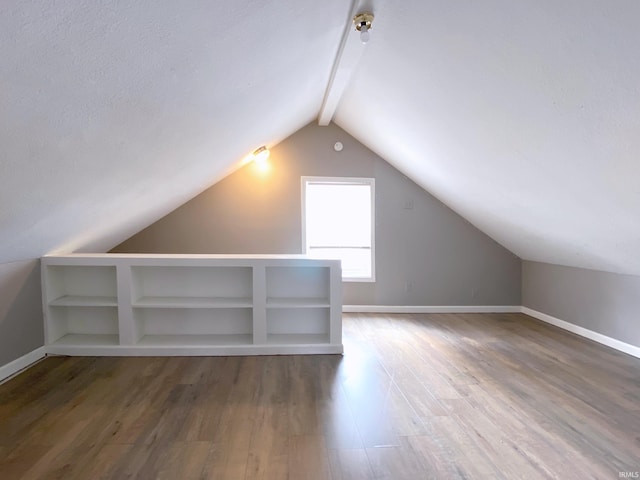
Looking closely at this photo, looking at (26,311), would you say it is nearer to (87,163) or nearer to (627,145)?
(87,163)

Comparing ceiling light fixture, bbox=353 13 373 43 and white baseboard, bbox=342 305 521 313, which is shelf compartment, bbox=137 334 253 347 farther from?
ceiling light fixture, bbox=353 13 373 43

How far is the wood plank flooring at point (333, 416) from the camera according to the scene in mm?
1684

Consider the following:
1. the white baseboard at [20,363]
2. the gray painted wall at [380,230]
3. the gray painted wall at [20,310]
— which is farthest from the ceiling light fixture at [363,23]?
the white baseboard at [20,363]

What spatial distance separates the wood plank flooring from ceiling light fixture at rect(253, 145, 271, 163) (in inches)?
99.5

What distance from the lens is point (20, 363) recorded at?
2775 mm

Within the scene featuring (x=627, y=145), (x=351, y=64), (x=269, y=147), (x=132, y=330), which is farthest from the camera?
(x=269, y=147)

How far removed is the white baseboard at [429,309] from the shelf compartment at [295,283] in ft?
4.80

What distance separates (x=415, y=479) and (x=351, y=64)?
2865mm

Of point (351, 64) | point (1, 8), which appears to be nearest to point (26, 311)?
point (1, 8)

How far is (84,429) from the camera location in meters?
1.98

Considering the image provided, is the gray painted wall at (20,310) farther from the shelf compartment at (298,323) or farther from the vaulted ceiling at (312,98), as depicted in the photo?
the shelf compartment at (298,323)

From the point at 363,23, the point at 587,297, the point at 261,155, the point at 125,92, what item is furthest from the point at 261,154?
the point at 587,297

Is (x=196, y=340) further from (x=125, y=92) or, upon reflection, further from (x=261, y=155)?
(x=261, y=155)

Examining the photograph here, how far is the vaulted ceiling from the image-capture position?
1.33 meters
